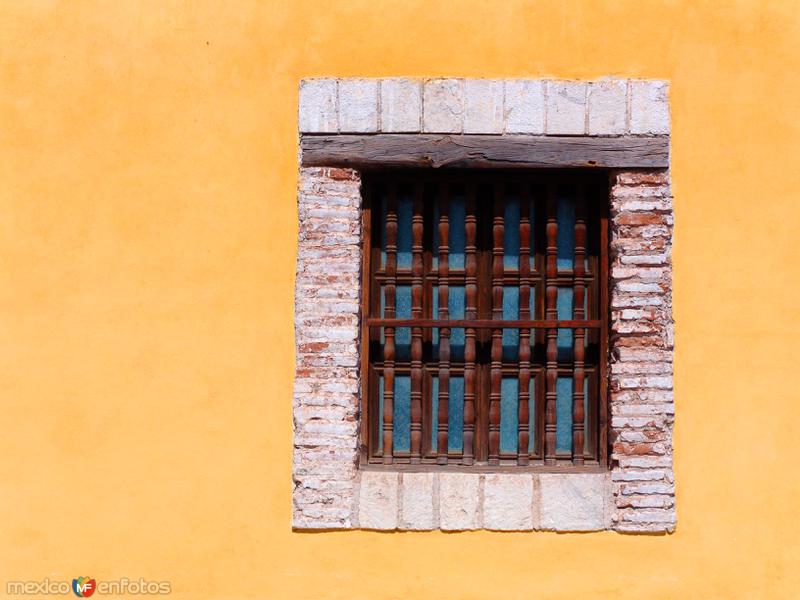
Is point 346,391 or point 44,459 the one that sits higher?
point 346,391

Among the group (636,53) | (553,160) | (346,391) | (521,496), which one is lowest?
(521,496)

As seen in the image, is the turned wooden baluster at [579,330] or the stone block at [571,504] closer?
the stone block at [571,504]

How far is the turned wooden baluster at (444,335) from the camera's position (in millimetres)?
3404

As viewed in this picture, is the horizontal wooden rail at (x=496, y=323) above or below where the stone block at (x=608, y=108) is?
below

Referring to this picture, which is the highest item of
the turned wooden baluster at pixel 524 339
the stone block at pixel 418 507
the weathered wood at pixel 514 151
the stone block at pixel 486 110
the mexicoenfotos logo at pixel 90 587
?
the stone block at pixel 486 110

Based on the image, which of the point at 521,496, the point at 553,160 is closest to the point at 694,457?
the point at 521,496

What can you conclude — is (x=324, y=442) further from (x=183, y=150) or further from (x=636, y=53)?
(x=636, y=53)

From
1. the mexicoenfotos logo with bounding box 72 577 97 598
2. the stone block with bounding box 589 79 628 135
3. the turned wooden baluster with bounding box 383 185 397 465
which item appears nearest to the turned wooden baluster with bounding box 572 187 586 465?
the stone block with bounding box 589 79 628 135

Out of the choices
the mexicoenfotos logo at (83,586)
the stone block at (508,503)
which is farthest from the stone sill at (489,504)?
the mexicoenfotos logo at (83,586)

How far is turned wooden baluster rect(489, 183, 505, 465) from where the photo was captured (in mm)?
3400

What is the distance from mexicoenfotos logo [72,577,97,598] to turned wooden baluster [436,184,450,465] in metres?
1.38

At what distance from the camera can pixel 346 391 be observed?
10.9ft

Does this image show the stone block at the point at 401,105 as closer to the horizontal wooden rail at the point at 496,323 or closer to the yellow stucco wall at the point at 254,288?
the yellow stucco wall at the point at 254,288

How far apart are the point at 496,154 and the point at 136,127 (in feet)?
4.53
